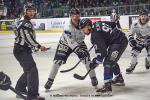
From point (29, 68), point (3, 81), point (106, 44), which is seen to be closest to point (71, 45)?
point (106, 44)

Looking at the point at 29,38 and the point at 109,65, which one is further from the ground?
the point at 29,38

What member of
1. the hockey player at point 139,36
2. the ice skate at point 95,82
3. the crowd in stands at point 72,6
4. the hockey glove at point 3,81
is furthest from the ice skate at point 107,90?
the crowd in stands at point 72,6

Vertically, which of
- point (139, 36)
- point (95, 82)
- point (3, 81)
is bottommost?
point (95, 82)

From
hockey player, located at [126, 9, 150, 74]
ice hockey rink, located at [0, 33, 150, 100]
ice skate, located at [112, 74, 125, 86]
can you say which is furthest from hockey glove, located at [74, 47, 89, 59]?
hockey player, located at [126, 9, 150, 74]

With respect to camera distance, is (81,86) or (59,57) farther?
(81,86)

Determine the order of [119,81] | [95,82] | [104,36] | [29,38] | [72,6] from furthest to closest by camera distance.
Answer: [72,6] < [119,81] < [95,82] < [104,36] < [29,38]

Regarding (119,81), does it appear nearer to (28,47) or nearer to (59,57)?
(59,57)

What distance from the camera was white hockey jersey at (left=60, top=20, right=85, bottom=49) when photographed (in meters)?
5.60

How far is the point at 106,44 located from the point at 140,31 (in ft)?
5.85

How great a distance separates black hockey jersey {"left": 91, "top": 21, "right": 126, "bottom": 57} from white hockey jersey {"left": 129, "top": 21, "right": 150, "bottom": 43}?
150cm

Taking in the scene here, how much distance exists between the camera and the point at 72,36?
566cm

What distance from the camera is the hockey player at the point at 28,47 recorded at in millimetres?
4980

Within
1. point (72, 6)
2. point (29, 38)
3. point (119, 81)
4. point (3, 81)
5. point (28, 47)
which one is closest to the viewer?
point (3, 81)

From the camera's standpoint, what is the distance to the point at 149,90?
5703 millimetres
